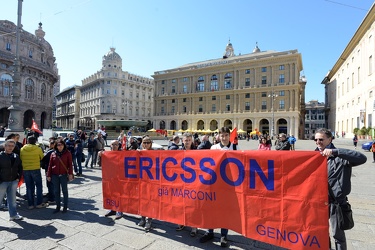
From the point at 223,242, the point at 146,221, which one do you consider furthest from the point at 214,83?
the point at 223,242

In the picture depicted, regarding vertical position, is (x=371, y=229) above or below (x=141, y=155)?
below

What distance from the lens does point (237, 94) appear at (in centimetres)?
5894

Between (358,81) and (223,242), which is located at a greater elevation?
(358,81)

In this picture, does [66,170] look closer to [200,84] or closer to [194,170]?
[194,170]

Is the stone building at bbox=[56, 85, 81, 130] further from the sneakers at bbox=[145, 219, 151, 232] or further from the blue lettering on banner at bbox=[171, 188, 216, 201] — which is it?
the blue lettering on banner at bbox=[171, 188, 216, 201]

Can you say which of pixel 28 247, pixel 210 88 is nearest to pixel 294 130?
pixel 210 88

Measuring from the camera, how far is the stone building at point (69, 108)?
3944 inches

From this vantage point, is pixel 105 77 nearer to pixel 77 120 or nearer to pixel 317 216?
pixel 77 120

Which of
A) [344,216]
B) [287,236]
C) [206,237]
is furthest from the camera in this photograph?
[206,237]

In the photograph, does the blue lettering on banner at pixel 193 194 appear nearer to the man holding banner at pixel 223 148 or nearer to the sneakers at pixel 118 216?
the man holding banner at pixel 223 148

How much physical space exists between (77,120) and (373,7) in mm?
101186

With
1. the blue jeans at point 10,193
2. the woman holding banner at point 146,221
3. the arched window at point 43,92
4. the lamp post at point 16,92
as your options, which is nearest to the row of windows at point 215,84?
the arched window at point 43,92

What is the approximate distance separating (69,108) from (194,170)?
383 feet

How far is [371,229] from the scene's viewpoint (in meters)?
4.23
